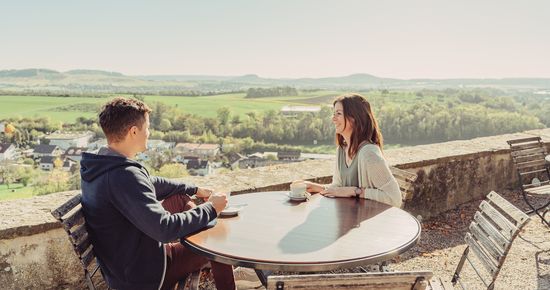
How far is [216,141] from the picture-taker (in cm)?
2169

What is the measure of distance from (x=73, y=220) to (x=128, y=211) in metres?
0.27

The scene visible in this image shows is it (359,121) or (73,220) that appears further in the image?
(359,121)

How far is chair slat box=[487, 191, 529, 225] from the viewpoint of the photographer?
7.09 feet

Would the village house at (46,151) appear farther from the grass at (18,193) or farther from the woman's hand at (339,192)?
the woman's hand at (339,192)

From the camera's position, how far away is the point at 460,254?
13.0ft

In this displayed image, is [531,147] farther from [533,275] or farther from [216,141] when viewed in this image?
[216,141]

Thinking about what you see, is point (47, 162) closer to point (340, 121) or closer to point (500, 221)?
point (340, 121)

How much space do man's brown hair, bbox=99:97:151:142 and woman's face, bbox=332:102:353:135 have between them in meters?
1.38

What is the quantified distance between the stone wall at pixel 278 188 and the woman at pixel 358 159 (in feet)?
2.71

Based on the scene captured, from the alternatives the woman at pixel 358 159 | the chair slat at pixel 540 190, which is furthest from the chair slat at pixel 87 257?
the chair slat at pixel 540 190

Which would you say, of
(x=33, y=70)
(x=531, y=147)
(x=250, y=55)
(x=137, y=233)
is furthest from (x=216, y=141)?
(x=250, y=55)

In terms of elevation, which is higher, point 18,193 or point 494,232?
point 494,232

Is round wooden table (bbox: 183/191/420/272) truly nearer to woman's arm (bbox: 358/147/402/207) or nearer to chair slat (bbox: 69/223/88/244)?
woman's arm (bbox: 358/147/402/207)

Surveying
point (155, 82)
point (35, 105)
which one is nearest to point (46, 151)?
point (35, 105)
